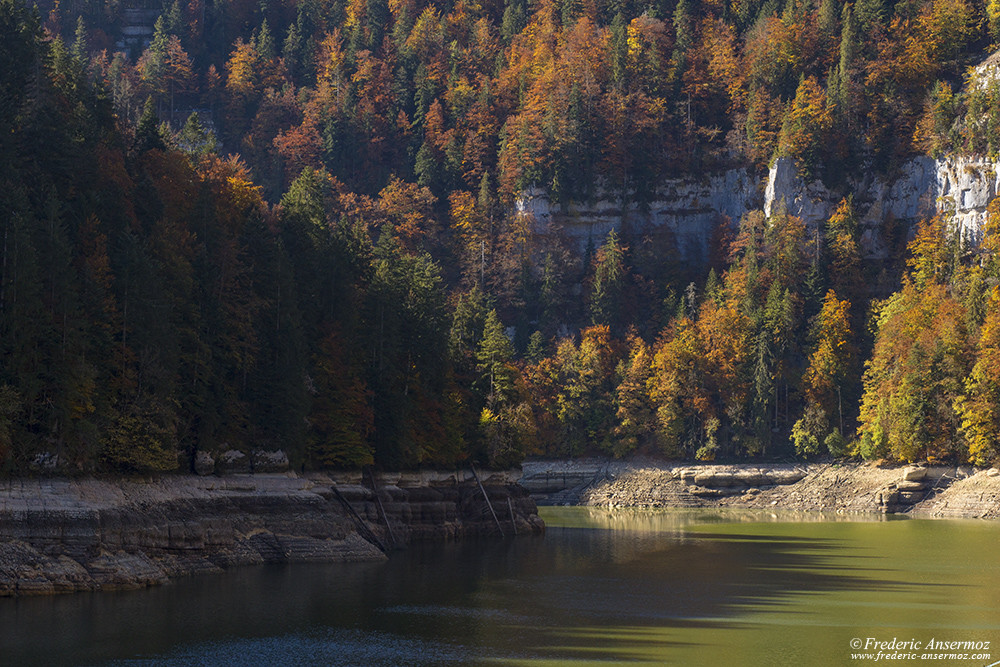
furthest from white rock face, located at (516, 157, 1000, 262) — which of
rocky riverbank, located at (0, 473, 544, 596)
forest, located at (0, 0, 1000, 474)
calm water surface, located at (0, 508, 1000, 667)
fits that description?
rocky riverbank, located at (0, 473, 544, 596)

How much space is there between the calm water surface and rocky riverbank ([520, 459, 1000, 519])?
36.7 m

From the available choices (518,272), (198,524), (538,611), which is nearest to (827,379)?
(518,272)

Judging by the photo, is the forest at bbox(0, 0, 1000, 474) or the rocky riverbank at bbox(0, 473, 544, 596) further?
the forest at bbox(0, 0, 1000, 474)

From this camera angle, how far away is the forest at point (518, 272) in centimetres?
6312

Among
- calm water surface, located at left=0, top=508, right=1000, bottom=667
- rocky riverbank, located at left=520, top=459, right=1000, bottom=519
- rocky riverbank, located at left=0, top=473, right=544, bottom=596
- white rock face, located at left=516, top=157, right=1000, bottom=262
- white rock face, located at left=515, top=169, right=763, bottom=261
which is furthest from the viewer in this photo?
white rock face, located at left=515, top=169, right=763, bottom=261

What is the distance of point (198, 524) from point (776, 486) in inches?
3419

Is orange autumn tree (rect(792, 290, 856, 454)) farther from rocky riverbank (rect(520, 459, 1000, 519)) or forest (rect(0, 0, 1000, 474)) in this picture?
rocky riverbank (rect(520, 459, 1000, 519))

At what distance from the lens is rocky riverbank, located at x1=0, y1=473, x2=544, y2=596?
50875 millimetres

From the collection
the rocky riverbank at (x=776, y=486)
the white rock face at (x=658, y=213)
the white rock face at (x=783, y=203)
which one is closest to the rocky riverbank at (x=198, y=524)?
the rocky riverbank at (x=776, y=486)

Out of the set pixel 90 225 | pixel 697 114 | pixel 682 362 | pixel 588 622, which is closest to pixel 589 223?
pixel 697 114

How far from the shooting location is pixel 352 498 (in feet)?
247

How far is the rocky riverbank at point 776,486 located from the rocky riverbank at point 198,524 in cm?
4997

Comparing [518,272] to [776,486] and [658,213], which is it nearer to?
[658,213]

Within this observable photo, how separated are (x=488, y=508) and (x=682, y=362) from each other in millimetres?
64333
